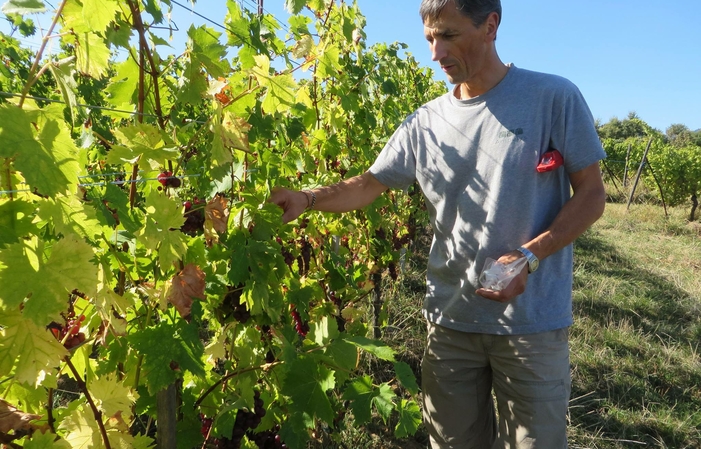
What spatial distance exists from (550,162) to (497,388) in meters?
0.90

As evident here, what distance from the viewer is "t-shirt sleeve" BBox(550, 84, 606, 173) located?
181 cm

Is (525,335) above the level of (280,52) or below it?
below

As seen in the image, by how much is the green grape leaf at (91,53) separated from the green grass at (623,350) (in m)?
2.37

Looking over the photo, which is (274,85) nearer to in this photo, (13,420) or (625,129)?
(13,420)

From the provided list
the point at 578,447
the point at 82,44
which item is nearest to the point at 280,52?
the point at 82,44

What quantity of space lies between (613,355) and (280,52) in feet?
12.5

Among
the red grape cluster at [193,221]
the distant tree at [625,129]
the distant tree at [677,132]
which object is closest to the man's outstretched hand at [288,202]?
the red grape cluster at [193,221]

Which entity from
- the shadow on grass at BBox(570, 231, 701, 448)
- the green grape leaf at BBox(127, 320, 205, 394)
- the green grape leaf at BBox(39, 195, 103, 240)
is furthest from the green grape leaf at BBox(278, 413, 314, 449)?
the shadow on grass at BBox(570, 231, 701, 448)

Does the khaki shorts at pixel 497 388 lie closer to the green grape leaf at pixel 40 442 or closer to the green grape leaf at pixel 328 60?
the green grape leaf at pixel 328 60

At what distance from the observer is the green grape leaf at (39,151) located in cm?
79

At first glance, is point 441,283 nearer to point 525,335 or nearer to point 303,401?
point 525,335

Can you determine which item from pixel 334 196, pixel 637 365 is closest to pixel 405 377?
pixel 334 196

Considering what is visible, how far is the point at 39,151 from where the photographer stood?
817 mm

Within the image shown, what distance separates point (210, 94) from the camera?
127 cm
